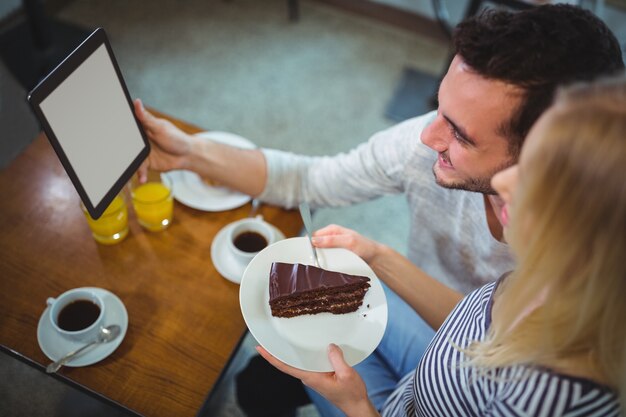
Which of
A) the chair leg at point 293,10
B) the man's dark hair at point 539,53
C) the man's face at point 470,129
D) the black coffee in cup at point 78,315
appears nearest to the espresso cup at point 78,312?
the black coffee in cup at point 78,315

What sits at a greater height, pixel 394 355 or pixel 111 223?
pixel 111 223

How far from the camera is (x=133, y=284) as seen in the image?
1.20 m

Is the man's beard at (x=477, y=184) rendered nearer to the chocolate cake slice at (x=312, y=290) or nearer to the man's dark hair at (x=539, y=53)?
the man's dark hair at (x=539, y=53)

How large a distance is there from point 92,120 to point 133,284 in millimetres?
384

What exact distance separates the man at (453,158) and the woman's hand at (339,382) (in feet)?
0.74

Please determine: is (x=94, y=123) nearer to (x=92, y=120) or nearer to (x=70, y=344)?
(x=92, y=120)

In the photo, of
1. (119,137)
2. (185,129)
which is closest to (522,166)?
(119,137)

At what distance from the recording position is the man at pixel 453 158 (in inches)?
40.4

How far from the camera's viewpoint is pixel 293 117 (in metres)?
2.79

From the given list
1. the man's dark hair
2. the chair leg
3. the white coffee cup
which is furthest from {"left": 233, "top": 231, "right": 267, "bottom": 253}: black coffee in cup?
the chair leg

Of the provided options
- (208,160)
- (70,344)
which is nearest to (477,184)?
(208,160)

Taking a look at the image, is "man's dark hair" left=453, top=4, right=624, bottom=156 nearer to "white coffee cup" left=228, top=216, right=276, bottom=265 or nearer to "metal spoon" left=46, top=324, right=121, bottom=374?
"white coffee cup" left=228, top=216, right=276, bottom=265

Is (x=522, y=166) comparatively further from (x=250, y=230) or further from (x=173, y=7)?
(x=173, y=7)

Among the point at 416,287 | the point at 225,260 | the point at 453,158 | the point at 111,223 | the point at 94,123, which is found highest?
the point at 94,123
